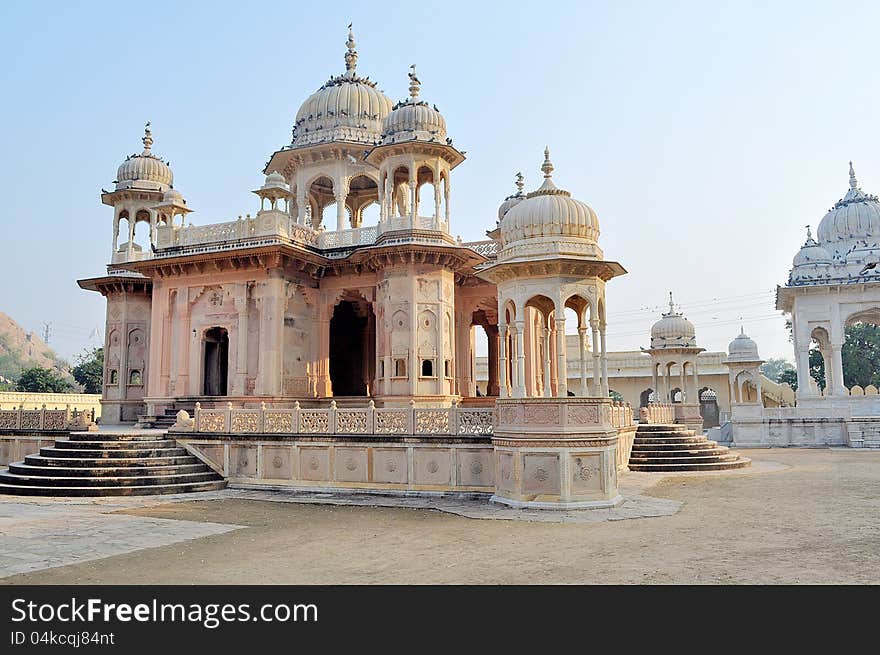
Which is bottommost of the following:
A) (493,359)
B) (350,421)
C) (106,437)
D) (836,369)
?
(106,437)

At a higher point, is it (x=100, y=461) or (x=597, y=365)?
(x=597, y=365)

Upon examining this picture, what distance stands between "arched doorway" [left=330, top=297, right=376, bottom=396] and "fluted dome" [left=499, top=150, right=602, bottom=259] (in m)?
13.5

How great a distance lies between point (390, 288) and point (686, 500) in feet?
35.8

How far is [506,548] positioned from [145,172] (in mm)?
23675

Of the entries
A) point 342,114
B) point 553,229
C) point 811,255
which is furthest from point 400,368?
point 811,255

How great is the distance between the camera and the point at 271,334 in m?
20.8

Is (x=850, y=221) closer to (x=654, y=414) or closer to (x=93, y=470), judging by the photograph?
(x=654, y=414)

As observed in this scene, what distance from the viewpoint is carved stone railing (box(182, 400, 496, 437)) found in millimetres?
13688

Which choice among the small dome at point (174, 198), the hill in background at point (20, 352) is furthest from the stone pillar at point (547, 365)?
the hill in background at point (20, 352)

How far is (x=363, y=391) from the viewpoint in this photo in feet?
86.8

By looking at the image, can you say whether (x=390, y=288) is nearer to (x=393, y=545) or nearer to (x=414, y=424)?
(x=414, y=424)

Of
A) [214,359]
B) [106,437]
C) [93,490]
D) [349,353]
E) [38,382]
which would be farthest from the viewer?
[38,382]

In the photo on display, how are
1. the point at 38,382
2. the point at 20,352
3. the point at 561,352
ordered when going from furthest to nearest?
the point at 20,352 < the point at 38,382 < the point at 561,352
